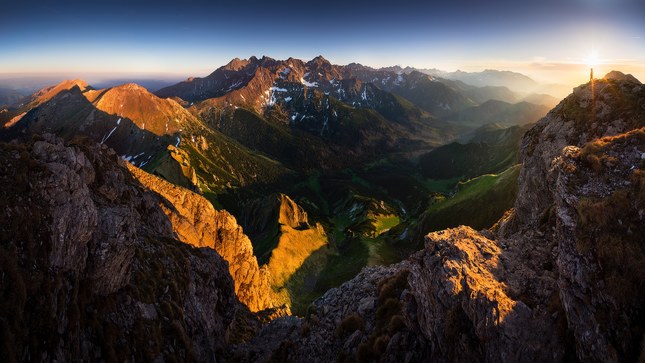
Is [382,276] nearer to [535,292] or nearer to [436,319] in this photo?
[436,319]

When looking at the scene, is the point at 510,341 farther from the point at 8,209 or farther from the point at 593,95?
the point at 593,95

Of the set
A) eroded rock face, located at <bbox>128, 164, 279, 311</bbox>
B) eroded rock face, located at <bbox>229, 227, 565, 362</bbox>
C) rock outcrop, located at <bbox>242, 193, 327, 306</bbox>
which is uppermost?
eroded rock face, located at <bbox>229, 227, 565, 362</bbox>

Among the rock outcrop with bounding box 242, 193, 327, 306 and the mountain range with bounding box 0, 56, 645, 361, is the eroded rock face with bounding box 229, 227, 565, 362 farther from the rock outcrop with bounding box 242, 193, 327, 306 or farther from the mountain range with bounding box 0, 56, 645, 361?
the rock outcrop with bounding box 242, 193, 327, 306

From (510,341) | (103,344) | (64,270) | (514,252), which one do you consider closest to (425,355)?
(510,341)

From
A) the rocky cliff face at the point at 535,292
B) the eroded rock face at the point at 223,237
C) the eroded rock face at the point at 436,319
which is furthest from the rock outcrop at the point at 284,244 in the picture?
the rocky cliff face at the point at 535,292

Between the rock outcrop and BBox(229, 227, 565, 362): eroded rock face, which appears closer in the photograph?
BBox(229, 227, 565, 362): eroded rock face

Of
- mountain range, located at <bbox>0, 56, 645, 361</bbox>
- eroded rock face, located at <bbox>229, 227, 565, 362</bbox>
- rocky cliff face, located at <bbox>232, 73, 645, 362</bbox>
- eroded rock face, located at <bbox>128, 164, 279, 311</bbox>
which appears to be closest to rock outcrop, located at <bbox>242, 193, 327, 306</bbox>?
eroded rock face, located at <bbox>128, 164, 279, 311</bbox>

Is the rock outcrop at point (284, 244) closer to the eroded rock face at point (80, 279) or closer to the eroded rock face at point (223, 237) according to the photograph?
the eroded rock face at point (223, 237)

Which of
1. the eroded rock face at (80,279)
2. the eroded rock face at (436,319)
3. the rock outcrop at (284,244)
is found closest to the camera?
the eroded rock face at (436,319)
